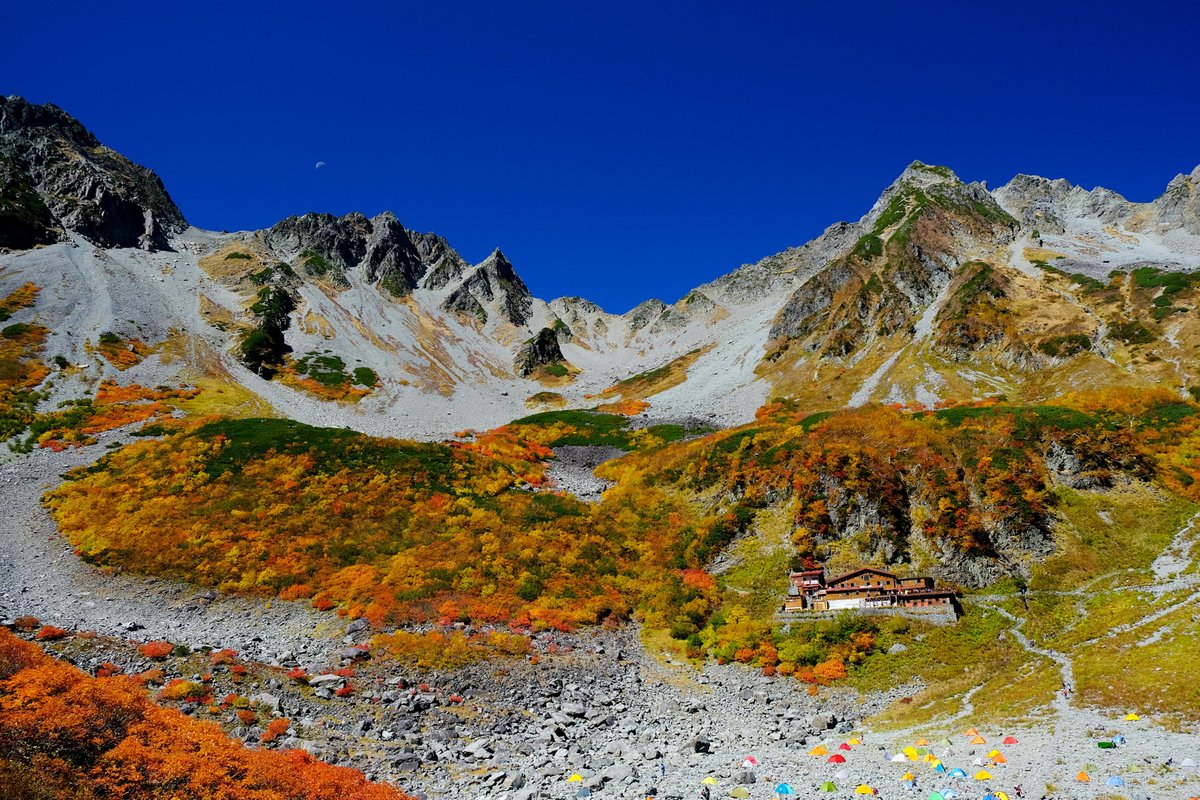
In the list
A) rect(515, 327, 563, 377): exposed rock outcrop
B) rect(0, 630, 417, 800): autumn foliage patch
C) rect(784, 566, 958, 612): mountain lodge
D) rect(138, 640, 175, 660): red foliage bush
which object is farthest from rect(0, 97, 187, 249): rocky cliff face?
rect(784, 566, 958, 612): mountain lodge

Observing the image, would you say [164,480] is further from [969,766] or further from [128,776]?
[969,766]

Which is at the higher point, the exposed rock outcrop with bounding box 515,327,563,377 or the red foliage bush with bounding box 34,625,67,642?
the exposed rock outcrop with bounding box 515,327,563,377

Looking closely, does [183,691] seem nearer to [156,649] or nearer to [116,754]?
[156,649]

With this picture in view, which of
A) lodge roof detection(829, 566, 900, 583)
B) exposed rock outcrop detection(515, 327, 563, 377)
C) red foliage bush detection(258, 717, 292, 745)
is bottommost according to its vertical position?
red foliage bush detection(258, 717, 292, 745)

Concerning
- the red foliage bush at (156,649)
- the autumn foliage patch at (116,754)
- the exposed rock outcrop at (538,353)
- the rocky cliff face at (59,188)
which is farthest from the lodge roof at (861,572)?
the rocky cliff face at (59,188)

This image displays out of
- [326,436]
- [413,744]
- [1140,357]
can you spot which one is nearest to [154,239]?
[326,436]

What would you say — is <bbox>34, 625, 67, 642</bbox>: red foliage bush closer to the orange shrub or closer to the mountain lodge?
the orange shrub
